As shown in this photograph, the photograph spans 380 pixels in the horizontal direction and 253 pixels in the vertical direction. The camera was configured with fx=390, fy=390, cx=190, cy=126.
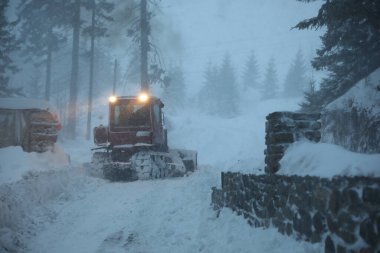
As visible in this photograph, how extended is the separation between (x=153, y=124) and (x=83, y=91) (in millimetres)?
52708

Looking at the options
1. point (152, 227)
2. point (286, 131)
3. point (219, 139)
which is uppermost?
point (219, 139)

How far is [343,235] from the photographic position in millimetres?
3928

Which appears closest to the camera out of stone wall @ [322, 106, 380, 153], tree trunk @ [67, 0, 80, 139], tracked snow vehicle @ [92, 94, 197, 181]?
Answer: stone wall @ [322, 106, 380, 153]

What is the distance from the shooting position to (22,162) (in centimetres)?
1337

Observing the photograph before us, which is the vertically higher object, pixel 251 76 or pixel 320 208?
pixel 251 76

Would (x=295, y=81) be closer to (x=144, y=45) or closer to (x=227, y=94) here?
(x=227, y=94)

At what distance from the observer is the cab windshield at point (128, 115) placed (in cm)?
1556

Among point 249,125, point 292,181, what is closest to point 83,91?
point 249,125

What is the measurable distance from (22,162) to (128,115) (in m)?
4.33

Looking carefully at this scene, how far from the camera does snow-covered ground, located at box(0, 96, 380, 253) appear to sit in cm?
525

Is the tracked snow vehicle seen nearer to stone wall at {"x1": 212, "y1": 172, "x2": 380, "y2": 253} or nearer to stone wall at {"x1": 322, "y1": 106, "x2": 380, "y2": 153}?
stone wall at {"x1": 322, "y1": 106, "x2": 380, "y2": 153}

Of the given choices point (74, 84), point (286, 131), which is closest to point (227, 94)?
point (74, 84)

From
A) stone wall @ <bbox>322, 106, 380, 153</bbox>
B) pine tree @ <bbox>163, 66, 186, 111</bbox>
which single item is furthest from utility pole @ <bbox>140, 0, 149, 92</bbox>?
pine tree @ <bbox>163, 66, 186, 111</bbox>

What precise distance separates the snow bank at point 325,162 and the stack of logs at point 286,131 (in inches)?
5.6
